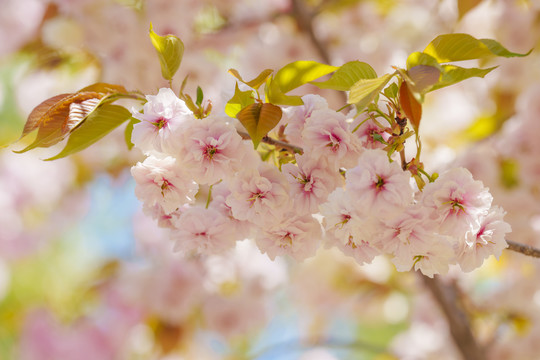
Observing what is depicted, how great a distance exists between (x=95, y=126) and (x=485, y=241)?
0.31 meters

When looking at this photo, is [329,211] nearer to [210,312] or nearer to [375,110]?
[375,110]

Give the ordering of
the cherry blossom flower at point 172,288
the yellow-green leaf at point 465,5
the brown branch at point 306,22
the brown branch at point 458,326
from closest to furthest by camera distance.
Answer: the yellow-green leaf at point 465,5
the brown branch at point 458,326
the brown branch at point 306,22
the cherry blossom flower at point 172,288

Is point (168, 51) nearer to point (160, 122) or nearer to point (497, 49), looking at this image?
point (160, 122)

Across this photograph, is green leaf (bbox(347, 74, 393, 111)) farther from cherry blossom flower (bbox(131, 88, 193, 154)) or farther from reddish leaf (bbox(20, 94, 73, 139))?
reddish leaf (bbox(20, 94, 73, 139))

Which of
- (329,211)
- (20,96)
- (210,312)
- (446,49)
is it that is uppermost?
(20,96)

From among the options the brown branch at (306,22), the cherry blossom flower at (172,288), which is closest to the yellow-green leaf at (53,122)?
the brown branch at (306,22)

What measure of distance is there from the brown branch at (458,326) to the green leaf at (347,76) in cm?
71

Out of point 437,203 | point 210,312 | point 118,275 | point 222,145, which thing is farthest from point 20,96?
point 437,203

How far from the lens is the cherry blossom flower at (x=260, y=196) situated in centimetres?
37

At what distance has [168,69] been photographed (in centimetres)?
40

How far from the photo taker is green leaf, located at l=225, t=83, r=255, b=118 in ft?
1.26

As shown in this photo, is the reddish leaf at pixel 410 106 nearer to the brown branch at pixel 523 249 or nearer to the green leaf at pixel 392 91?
the green leaf at pixel 392 91

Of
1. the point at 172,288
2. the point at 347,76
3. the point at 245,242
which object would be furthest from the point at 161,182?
the point at 245,242

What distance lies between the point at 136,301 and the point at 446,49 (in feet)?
3.81
